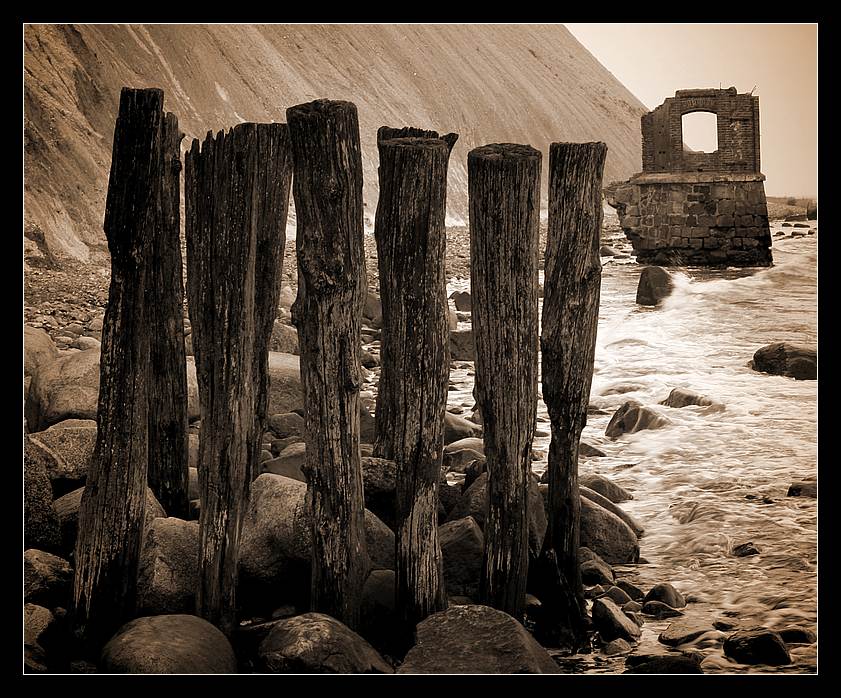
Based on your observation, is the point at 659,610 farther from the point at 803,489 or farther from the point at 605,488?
the point at 803,489

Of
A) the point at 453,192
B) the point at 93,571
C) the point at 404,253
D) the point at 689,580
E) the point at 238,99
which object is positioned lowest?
the point at 689,580

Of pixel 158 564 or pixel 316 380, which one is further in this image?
pixel 158 564

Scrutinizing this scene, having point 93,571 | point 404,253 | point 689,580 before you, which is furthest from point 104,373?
point 689,580

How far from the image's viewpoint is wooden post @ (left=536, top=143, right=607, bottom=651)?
185 inches

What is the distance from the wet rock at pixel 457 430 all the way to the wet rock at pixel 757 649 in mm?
2271

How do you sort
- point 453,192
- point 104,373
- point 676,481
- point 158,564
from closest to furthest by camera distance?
Result: point 104,373, point 158,564, point 676,481, point 453,192

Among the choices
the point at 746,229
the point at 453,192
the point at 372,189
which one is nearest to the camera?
the point at 746,229

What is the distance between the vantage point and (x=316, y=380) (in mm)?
4371

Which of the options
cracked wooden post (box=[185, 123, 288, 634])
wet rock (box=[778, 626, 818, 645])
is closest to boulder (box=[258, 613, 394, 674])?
cracked wooden post (box=[185, 123, 288, 634])

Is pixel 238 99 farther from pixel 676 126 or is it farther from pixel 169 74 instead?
pixel 676 126

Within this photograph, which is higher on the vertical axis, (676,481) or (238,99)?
(238,99)

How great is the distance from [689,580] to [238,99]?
170 inches

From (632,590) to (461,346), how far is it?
308 centimetres

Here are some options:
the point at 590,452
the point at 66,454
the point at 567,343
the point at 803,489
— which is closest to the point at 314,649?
the point at 567,343
